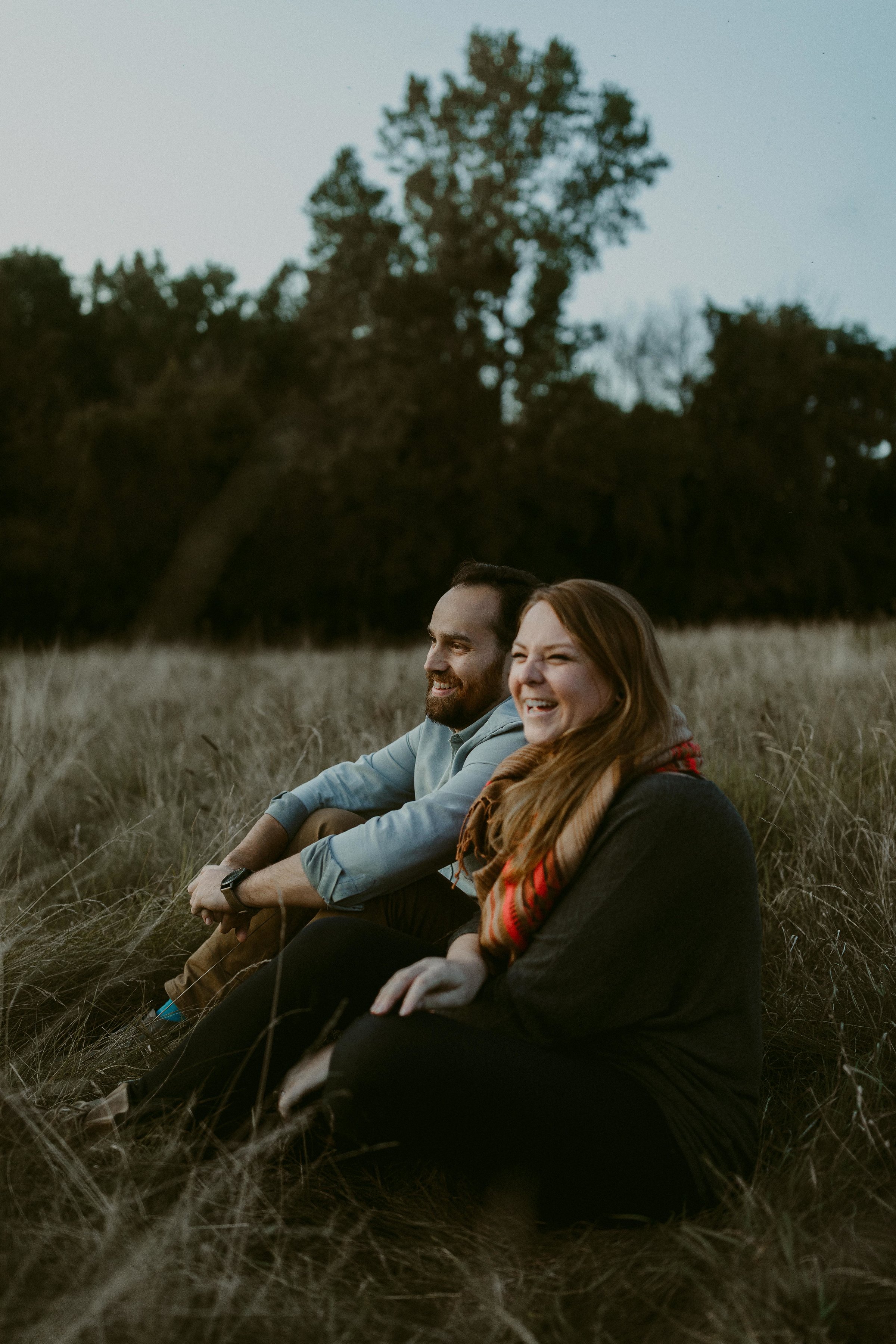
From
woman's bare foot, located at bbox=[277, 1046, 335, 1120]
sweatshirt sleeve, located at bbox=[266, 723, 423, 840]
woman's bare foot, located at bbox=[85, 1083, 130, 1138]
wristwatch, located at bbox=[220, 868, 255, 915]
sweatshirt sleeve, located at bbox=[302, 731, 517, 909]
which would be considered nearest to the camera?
woman's bare foot, located at bbox=[277, 1046, 335, 1120]

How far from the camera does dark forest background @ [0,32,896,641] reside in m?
15.9

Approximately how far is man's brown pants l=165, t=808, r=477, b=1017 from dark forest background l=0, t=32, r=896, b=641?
12831 millimetres

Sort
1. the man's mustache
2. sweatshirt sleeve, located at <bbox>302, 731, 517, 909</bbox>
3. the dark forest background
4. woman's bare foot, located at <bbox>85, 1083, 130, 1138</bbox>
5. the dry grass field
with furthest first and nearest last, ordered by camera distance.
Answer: the dark forest background → the man's mustache → sweatshirt sleeve, located at <bbox>302, 731, 517, 909</bbox> → woman's bare foot, located at <bbox>85, 1083, 130, 1138</bbox> → the dry grass field

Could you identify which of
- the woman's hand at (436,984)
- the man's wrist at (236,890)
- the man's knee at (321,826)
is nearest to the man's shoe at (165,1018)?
the man's wrist at (236,890)

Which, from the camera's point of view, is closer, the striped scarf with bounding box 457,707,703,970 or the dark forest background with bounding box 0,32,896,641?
the striped scarf with bounding box 457,707,703,970

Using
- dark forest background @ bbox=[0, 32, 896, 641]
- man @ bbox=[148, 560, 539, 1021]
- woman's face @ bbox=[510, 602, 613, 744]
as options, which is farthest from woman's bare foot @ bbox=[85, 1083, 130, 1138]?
dark forest background @ bbox=[0, 32, 896, 641]

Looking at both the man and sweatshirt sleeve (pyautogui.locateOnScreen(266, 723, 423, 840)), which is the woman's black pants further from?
sweatshirt sleeve (pyautogui.locateOnScreen(266, 723, 423, 840))

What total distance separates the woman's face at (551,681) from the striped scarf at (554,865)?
0.07 metres

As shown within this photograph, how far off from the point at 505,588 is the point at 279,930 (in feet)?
3.49

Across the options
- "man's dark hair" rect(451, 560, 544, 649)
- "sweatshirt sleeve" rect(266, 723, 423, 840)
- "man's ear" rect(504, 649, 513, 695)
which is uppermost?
"man's dark hair" rect(451, 560, 544, 649)

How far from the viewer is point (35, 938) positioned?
273 centimetres

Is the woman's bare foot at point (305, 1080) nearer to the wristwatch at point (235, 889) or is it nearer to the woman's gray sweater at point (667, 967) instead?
A: the woman's gray sweater at point (667, 967)

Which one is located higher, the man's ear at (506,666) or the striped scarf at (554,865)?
the man's ear at (506,666)

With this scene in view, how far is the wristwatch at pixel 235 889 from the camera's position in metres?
2.49
